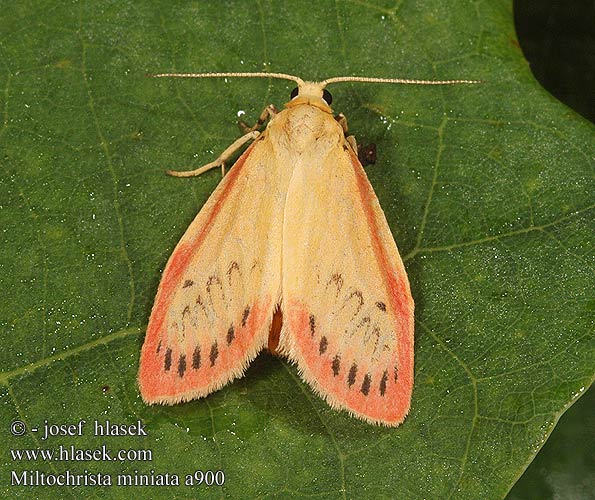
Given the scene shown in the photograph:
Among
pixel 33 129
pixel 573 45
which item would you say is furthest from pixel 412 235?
pixel 33 129

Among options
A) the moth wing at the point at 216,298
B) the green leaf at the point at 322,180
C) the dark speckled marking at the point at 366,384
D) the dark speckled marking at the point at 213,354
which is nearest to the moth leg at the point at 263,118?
the green leaf at the point at 322,180

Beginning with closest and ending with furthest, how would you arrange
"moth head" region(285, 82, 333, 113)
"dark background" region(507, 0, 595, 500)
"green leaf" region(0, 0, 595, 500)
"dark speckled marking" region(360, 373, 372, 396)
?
"dark speckled marking" region(360, 373, 372, 396) < "green leaf" region(0, 0, 595, 500) < "moth head" region(285, 82, 333, 113) < "dark background" region(507, 0, 595, 500)

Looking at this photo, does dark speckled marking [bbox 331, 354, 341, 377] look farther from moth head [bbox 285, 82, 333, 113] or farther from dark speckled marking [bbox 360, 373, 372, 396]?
moth head [bbox 285, 82, 333, 113]

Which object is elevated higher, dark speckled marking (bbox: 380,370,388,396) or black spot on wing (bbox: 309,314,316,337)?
black spot on wing (bbox: 309,314,316,337)

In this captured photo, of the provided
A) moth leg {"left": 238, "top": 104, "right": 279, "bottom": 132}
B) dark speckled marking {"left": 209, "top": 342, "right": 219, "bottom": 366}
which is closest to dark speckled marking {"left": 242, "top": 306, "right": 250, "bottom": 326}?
dark speckled marking {"left": 209, "top": 342, "right": 219, "bottom": 366}

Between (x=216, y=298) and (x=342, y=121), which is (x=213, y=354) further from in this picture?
(x=342, y=121)

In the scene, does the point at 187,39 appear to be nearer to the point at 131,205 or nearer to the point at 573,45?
the point at 131,205

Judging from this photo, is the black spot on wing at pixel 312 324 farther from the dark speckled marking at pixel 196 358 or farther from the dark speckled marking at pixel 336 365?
the dark speckled marking at pixel 196 358

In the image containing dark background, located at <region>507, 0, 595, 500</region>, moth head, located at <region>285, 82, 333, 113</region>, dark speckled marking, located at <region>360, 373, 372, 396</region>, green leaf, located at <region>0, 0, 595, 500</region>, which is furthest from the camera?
dark background, located at <region>507, 0, 595, 500</region>
